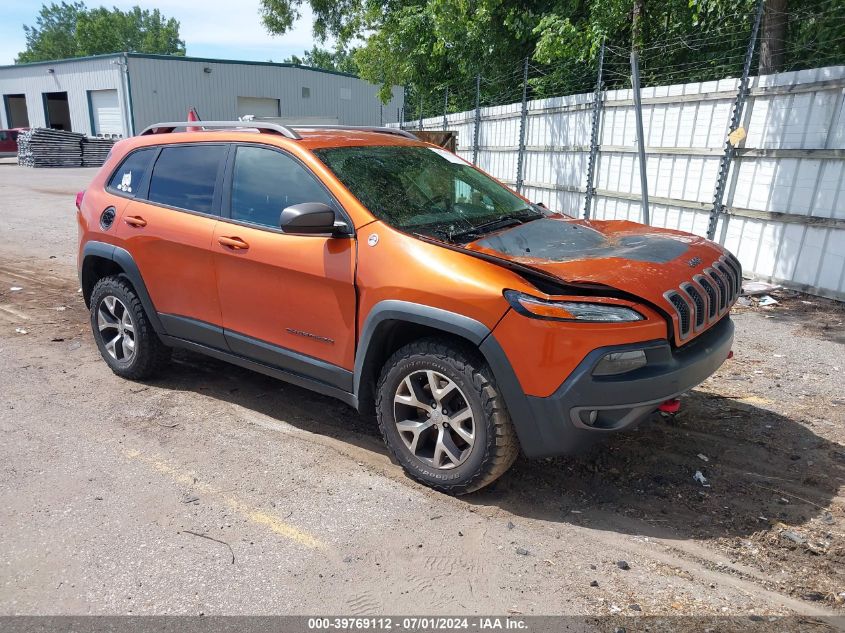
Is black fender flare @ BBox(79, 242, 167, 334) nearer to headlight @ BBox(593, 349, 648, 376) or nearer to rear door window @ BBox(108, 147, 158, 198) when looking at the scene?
rear door window @ BBox(108, 147, 158, 198)

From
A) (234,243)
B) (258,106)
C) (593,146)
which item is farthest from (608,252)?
(258,106)

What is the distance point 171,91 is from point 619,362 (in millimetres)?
32949

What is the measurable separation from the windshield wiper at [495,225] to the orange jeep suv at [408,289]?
0.02 m

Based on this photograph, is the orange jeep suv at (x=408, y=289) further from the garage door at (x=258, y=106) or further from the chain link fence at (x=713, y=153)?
the garage door at (x=258, y=106)

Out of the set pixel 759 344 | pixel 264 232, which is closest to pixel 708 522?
pixel 264 232

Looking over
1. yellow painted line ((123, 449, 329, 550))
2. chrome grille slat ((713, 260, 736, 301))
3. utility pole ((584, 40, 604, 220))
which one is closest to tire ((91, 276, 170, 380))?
yellow painted line ((123, 449, 329, 550))

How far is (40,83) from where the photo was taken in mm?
36562

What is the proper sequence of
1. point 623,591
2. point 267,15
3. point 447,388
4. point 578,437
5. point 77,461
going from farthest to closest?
point 267,15 → point 77,461 → point 447,388 → point 578,437 → point 623,591

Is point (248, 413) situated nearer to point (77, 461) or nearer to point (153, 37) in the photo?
point (77, 461)

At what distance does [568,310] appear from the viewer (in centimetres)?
288

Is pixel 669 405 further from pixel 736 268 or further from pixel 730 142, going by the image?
pixel 730 142

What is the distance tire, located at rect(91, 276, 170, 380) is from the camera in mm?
4679

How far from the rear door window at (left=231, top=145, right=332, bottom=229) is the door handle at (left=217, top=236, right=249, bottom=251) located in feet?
0.45

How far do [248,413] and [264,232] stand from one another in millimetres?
1315
